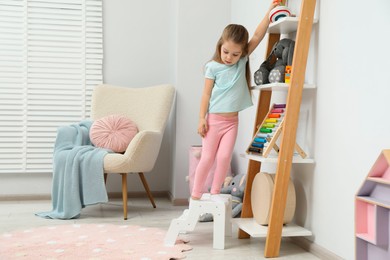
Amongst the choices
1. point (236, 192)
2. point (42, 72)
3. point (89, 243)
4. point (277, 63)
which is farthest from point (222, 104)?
point (42, 72)

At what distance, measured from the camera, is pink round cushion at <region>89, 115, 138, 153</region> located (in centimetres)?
358

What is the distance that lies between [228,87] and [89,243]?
1.05 m

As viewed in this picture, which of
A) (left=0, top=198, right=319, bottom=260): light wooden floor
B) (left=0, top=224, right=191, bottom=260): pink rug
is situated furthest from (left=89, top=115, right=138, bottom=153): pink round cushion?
(left=0, top=224, right=191, bottom=260): pink rug

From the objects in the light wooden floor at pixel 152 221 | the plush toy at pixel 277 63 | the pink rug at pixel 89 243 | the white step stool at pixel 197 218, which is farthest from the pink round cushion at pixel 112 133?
the plush toy at pixel 277 63

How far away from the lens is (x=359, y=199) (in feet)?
5.08

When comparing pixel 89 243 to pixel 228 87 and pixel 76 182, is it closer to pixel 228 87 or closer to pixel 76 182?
pixel 76 182

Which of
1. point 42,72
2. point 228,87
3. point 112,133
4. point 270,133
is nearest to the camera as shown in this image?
point 270,133

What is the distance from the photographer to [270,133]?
2.52 metres

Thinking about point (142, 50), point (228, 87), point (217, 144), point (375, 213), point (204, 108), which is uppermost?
point (142, 50)

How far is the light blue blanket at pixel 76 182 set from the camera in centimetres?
325

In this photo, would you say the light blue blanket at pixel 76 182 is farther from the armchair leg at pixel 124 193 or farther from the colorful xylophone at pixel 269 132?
the colorful xylophone at pixel 269 132

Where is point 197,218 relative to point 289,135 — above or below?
below

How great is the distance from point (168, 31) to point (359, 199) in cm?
298

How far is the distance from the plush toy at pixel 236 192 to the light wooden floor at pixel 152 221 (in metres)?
0.14
